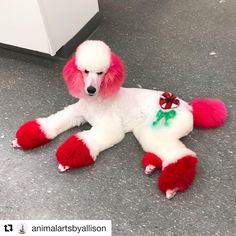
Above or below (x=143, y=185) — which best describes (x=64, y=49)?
above

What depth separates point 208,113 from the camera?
1.09m

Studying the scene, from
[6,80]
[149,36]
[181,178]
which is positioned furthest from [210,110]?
[6,80]

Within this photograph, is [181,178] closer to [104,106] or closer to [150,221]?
[150,221]

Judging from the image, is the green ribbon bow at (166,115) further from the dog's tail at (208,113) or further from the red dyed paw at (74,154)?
the red dyed paw at (74,154)

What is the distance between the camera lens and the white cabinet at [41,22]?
4.06ft

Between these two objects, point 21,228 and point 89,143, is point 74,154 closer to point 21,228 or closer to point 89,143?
point 89,143

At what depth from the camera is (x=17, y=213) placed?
0.96 meters

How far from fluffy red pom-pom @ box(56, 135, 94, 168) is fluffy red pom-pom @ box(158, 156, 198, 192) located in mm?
229

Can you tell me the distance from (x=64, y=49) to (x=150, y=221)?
826 millimetres

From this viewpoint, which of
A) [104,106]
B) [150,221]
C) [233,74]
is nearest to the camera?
[150,221]

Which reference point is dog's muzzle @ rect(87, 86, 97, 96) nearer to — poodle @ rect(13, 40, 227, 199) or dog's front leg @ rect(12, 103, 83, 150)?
poodle @ rect(13, 40, 227, 199)
